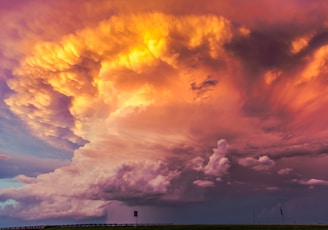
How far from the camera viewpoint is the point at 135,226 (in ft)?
453

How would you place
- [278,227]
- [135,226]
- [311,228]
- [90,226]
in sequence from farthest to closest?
[90,226] < [135,226] < [278,227] < [311,228]

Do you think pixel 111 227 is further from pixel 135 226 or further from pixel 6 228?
pixel 6 228

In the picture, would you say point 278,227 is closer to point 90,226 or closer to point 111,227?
point 111,227

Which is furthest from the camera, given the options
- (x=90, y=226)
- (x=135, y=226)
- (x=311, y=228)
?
(x=90, y=226)

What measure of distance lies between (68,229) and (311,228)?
77.1m

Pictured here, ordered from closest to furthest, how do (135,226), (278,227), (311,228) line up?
(311,228)
(278,227)
(135,226)

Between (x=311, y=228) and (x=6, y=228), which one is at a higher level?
(x=6, y=228)

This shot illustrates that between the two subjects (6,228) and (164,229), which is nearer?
(164,229)

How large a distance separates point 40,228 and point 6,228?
15070 mm

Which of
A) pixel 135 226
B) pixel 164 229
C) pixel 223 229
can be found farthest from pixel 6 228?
pixel 223 229

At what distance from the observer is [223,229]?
4815 inches

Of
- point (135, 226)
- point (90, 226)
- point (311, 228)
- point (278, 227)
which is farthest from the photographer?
point (90, 226)

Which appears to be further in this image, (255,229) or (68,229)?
(68,229)

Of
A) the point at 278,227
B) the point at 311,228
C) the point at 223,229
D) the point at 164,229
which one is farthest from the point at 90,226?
the point at 311,228
